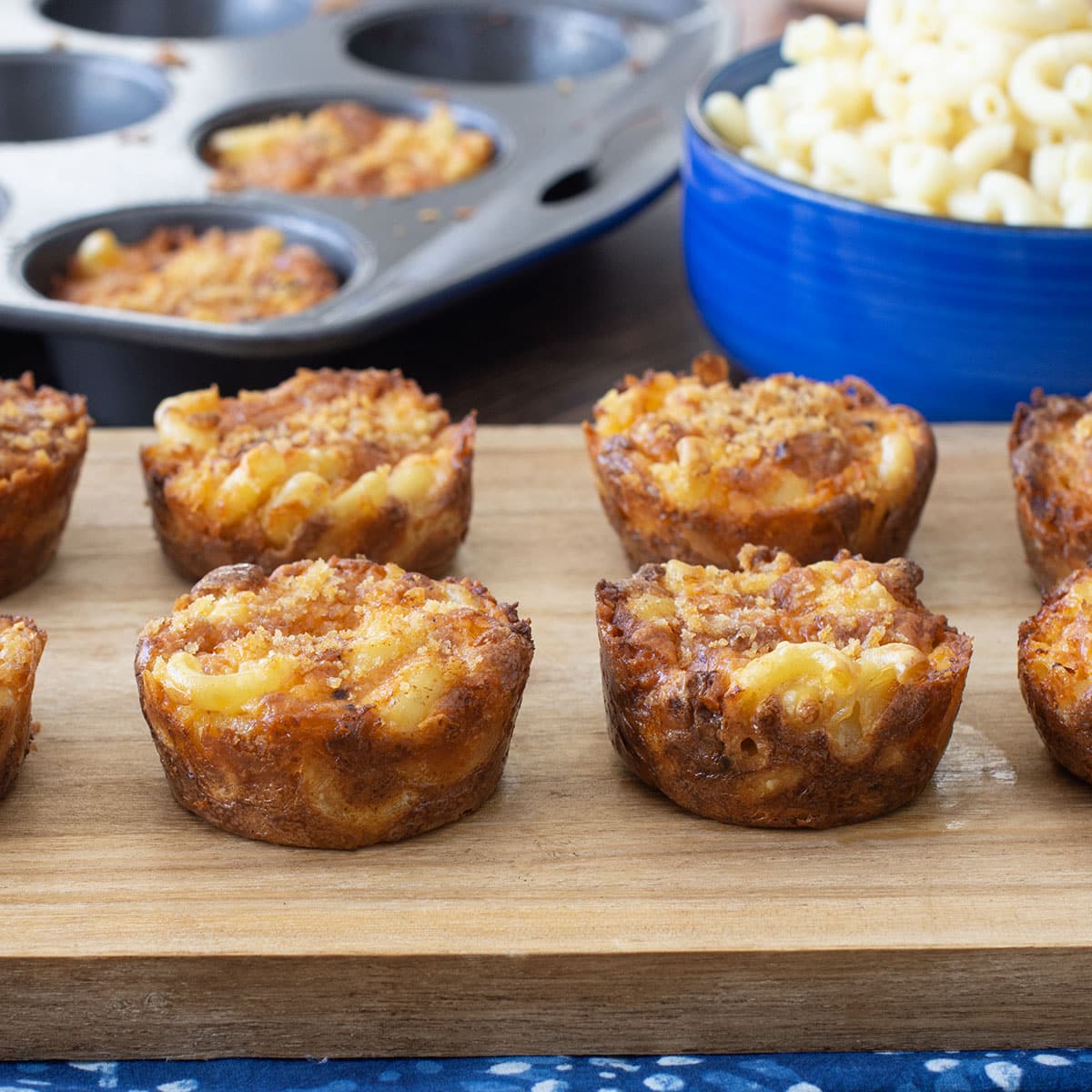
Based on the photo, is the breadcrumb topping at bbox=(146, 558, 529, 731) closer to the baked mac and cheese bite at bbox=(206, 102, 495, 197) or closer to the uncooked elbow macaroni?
the uncooked elbow macaroni

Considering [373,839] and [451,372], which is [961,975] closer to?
[373,839]

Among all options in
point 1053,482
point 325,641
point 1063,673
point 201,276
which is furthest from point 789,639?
point 201,276

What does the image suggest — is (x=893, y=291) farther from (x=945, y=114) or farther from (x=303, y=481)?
(x=303, y=481)

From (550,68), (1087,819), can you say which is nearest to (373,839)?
(1087,819)

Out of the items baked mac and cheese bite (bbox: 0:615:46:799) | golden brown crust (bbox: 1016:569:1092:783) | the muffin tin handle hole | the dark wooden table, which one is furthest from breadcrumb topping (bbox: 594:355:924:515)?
the muffin tin handle hole

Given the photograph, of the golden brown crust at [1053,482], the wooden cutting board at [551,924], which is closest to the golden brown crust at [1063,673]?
the wooden cutting board at [551,924]
